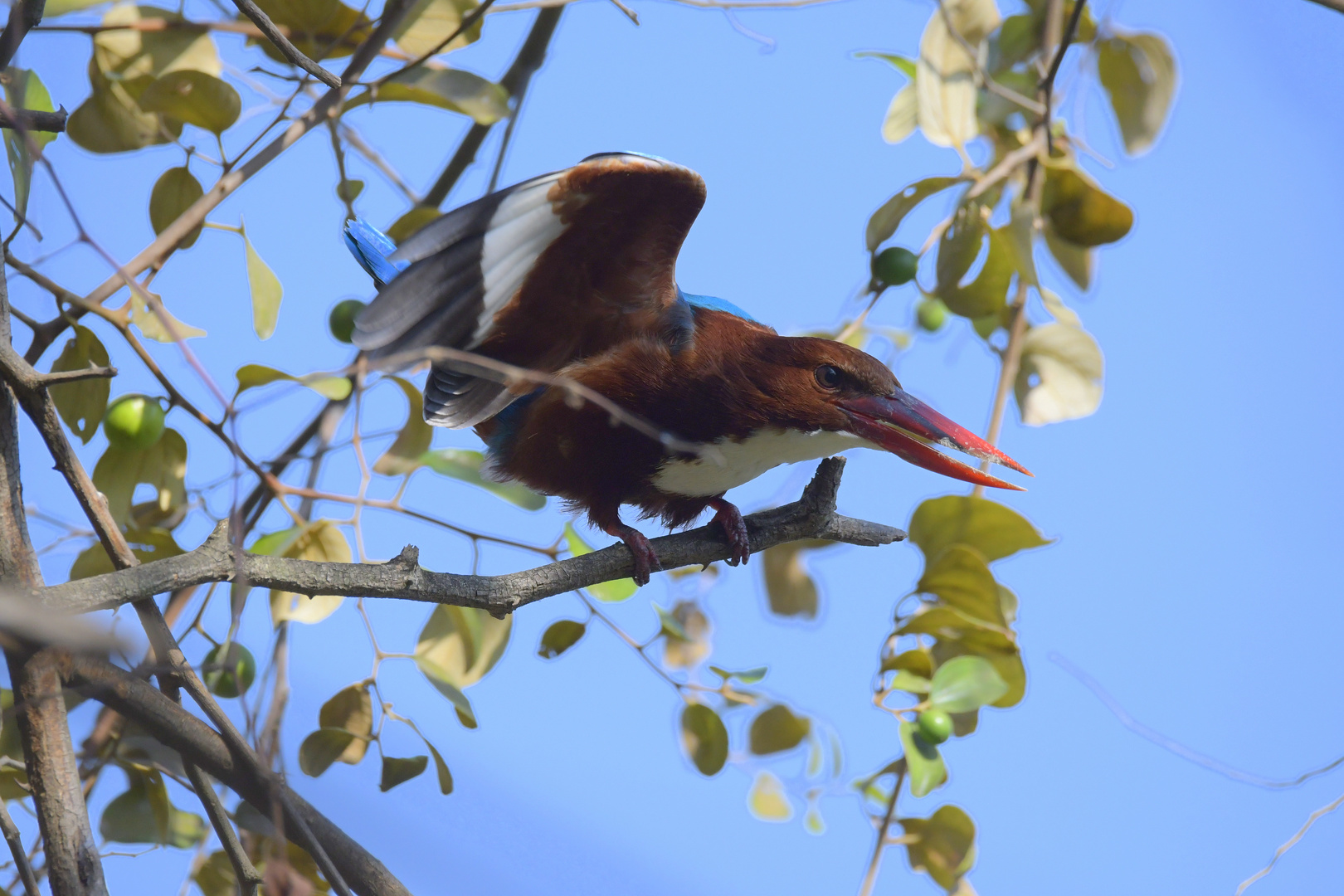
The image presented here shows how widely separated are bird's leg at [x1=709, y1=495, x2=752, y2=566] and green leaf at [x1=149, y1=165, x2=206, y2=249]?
99 cm

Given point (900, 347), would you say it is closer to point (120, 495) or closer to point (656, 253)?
point (656, 253)

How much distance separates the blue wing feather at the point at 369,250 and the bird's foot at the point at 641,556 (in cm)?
76

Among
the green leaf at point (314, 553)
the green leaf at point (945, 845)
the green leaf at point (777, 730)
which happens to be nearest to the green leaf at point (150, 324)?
the green leaf at point (314, 553)

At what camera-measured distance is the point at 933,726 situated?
5.44ft

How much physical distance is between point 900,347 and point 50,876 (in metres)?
1.74

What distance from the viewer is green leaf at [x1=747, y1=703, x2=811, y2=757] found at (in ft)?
6.17

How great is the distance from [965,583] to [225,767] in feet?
3.73

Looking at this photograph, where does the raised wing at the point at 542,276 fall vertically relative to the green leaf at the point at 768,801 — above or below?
above

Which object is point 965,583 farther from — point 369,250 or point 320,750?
point 369,250

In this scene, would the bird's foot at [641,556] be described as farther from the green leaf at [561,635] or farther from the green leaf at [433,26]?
the green leaf at [433,26]

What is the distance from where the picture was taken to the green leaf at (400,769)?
1576mm

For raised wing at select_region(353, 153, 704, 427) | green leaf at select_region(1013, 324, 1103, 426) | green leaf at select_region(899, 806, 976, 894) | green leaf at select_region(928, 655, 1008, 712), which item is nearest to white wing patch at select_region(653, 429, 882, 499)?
raised wing at select_region(353, 153, 704, 427)

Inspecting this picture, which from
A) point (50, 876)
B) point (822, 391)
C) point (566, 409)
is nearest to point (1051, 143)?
point (822, 391)

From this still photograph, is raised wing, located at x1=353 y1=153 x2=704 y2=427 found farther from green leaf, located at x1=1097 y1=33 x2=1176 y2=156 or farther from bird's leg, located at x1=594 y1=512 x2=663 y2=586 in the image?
green leaf, located at x1=1097 y1=33 x2=1176 y2=156
